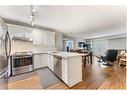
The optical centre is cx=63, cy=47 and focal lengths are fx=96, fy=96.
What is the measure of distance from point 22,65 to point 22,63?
0.26ft

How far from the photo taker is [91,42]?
11.1 m

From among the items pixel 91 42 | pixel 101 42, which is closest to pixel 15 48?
pixel 101 42

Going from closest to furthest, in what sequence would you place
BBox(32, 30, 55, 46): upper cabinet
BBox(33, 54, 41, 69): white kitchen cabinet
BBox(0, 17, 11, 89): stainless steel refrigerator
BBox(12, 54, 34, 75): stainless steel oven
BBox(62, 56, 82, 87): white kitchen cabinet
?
1. BBox(0, 17, 11, 89): stainless steel refrigerator
2. BBox(62, 56, 82, 87): white kitchen cabinet
3. BBox(12, 54, 34, 75): stainless steel oven
4. BBox(33, 54, 41, 69): white kitchen cabinet
5. BBox(32, 30, 55, 46): upper cabinet

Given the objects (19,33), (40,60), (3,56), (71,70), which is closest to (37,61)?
(40,60)

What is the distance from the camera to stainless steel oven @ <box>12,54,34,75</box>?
11.9 ft

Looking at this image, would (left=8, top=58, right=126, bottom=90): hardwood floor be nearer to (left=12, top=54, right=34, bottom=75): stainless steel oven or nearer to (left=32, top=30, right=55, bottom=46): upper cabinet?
(left=12, top=54, right=34, bottom=75): stainless steel oven

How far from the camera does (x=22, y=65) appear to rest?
12.6 feet

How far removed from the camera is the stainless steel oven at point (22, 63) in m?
3.61

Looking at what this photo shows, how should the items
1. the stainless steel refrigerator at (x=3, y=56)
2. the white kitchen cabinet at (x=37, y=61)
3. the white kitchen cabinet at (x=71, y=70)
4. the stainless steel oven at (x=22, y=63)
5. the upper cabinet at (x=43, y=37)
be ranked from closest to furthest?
the stainless steel refrigerator at (x=3, y=56) → the white kitchen cabinet at (x=71, y=70) → the stainless steel oven at (x=22, y=63) → the white kitchen cabinet at (x=37, y=61) → the upper cabinet at (x=43, y=37)

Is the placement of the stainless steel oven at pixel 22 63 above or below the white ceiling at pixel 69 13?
below

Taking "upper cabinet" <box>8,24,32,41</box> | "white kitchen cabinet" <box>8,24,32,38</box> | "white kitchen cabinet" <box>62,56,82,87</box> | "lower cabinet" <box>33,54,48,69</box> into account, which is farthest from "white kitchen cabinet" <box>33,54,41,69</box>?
"white kitchen cabinet" <box>62,56,82,87</box>

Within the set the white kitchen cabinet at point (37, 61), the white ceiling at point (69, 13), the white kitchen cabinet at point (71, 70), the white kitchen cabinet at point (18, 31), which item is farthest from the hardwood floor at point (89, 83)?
the white ceiling at point (69, 13)

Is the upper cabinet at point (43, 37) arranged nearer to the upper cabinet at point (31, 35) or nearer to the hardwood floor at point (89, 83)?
the upper cabinet at point (31, 35)
